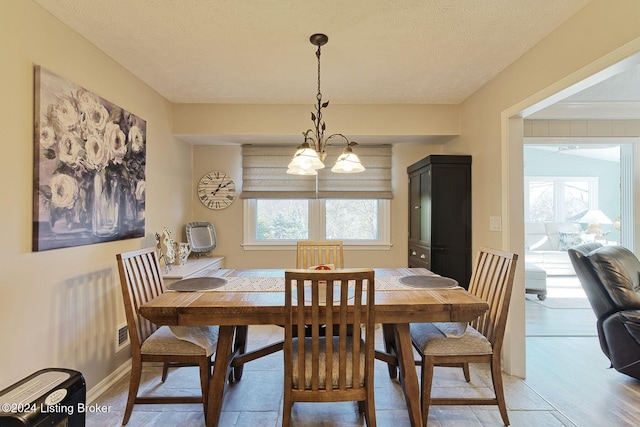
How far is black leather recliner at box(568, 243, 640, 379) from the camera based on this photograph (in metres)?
2.22

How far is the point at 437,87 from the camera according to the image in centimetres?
288

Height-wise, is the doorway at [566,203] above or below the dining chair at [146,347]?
above

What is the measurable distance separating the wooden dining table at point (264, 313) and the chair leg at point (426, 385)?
0.06m

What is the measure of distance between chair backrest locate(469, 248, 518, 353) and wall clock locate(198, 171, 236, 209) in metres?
2.83

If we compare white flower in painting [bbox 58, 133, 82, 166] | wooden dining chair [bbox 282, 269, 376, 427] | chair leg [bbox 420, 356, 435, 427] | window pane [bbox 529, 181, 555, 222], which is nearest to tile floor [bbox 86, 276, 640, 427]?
chair leg [bbox 420, 356, 435, 427]

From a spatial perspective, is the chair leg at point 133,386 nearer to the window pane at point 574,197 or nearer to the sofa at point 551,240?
the sofa at point 551,240

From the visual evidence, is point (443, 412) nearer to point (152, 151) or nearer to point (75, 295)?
point (75, 295)

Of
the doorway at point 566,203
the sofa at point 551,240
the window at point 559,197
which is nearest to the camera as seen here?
the doorway at point 566,203

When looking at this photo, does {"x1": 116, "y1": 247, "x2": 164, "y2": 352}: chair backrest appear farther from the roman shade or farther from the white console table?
the roman shade

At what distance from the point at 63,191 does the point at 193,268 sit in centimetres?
134

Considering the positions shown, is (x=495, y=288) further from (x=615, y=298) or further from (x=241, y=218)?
(x=241, y=218)

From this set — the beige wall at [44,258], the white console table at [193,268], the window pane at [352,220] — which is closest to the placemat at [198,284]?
the white console table at [193,268]

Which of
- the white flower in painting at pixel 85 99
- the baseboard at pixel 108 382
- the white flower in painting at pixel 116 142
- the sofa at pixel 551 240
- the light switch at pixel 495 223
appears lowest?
the baseboard at pixel 108 382

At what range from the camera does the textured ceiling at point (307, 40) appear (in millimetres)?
1749
